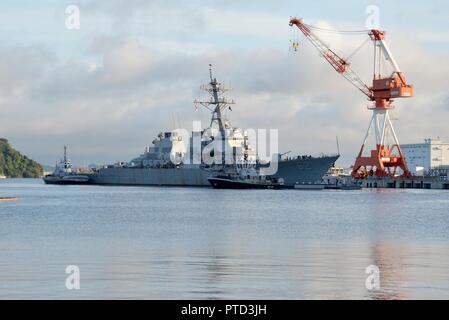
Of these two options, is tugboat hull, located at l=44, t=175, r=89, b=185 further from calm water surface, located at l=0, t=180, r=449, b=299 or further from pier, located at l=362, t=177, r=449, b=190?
calm water surface, located at l=0, t=180, r=449, b=299

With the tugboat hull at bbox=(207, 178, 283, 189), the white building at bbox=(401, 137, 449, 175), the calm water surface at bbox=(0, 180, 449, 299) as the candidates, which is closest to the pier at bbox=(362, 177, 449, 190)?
the tugboat hull at bbox=(207, 178, 283, 189)

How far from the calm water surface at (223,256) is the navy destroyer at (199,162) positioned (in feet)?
219

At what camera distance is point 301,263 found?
1071 inches

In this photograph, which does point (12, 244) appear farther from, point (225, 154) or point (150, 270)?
point (225, 154)

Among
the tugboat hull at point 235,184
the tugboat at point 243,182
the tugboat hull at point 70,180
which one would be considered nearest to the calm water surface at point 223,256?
the tugboat hull at point 235,184

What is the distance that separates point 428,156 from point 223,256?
163 meters

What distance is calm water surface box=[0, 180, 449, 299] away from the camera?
21.2 m

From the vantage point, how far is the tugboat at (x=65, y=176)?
15875 cm

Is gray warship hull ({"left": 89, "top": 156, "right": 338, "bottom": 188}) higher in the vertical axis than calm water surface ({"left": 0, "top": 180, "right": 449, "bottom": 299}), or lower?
higher

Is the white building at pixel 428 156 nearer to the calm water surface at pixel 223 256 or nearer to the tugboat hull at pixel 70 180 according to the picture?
the tugboat hull at pixel 70 180

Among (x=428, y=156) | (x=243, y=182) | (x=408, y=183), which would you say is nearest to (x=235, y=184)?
(x=243, y=182)

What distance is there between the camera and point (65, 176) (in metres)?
162

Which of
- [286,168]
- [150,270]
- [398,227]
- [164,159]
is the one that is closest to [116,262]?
[150,270]

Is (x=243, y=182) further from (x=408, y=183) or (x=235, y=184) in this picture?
(x=408, y=183)
